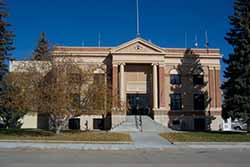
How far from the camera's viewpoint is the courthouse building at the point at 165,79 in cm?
4478

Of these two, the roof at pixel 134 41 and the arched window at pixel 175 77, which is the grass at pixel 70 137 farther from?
the arched window at pixel 175 77

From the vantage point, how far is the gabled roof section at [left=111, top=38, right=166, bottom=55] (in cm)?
4488

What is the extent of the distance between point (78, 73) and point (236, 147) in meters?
13.8

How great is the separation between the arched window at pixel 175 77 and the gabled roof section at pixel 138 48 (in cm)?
357

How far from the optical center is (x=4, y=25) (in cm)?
3334

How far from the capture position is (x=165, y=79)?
4666cm

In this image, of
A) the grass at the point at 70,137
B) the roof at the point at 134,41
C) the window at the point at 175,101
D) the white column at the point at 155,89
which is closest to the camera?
the grass at the point at 70,137

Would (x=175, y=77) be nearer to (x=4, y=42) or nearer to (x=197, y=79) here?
(x=197, y=79)

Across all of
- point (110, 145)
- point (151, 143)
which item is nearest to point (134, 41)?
point (151, 143)

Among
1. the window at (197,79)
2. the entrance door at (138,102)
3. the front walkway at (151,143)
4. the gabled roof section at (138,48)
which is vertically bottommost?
the front walkway at (151,143)

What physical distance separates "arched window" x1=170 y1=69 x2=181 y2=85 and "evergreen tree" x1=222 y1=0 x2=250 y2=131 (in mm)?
12458

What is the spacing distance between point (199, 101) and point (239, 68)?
570 inches

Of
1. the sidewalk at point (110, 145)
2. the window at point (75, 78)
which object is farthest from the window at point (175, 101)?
the sidewalk at point (110, 145)

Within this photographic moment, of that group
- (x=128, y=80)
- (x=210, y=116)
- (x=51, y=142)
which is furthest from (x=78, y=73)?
(x=210, y=116)
